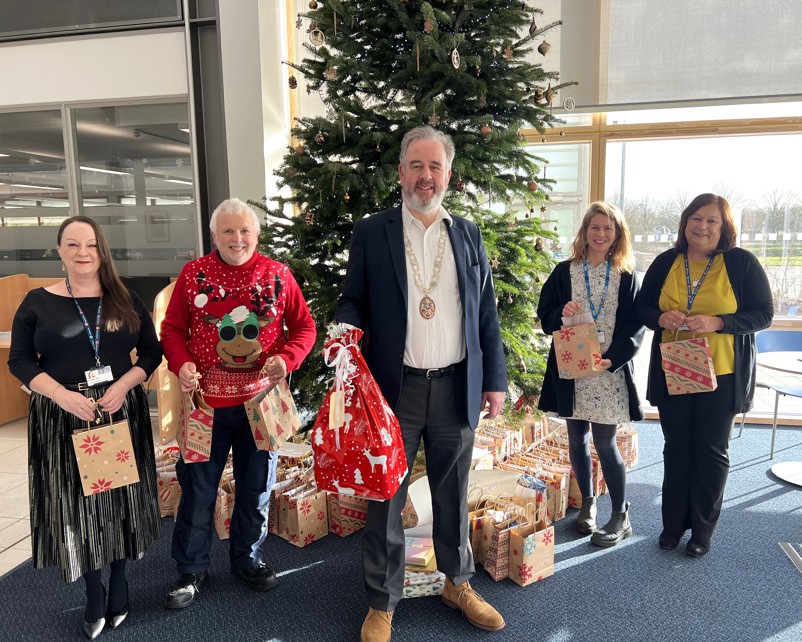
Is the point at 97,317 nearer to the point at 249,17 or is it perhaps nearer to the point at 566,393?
the point at 566,393

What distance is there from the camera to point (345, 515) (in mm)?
2941

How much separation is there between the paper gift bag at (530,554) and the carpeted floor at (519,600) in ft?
0.14

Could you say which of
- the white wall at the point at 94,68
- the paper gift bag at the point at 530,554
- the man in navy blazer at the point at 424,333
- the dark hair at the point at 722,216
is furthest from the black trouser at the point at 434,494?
the white wall at the point at 94,68

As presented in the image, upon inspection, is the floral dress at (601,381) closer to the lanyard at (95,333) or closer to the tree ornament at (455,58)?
the tree ornament at (455,58)

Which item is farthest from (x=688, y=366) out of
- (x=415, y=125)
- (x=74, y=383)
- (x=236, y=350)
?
(x=74, y=383)

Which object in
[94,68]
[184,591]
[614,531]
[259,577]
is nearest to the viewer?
[184,591]

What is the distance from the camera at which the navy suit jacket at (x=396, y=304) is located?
1.97 m

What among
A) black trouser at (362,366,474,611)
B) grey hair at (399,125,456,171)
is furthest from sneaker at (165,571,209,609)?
grey hair at (399,125,456,171)

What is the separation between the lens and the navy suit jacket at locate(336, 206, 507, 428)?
197cm

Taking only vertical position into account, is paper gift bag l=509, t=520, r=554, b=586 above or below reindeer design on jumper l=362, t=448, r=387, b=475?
below

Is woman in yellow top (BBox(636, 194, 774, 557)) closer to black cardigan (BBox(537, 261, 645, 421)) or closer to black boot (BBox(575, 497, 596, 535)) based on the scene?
black cardigan (BBox(537, 261, 645, 421))

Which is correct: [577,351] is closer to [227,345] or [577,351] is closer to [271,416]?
[271,416]

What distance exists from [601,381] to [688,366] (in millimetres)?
377

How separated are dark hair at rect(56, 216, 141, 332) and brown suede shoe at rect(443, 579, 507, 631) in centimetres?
156
